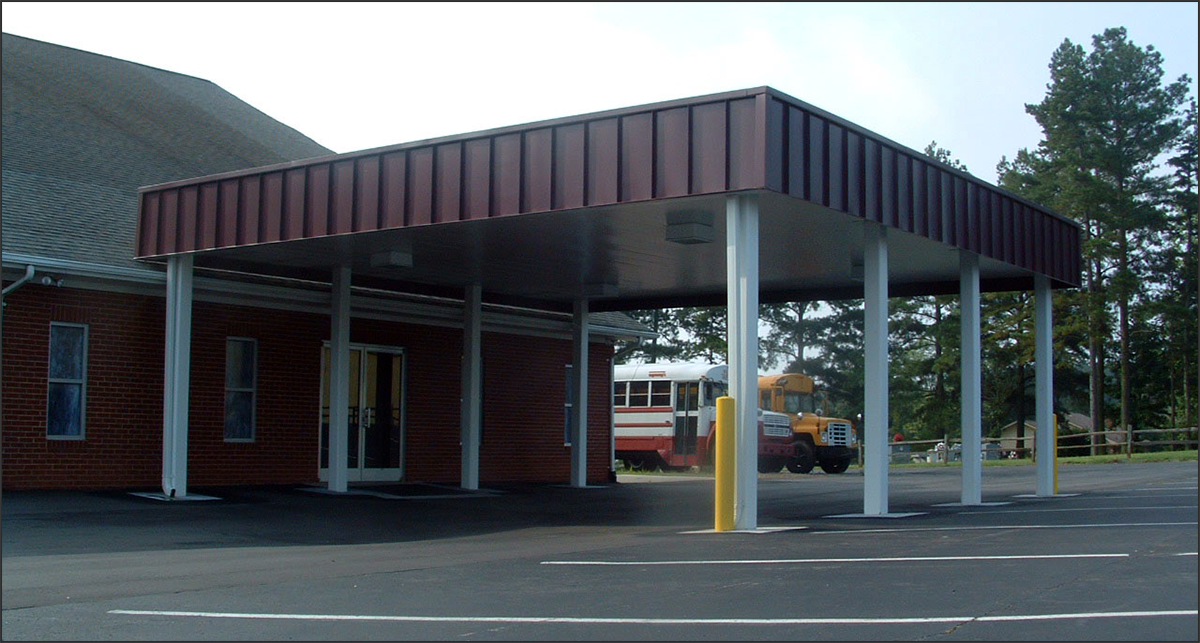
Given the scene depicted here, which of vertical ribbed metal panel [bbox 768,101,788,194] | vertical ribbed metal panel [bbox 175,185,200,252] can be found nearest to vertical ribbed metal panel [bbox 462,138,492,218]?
vertical ribbed metal panel [bbox 768,101,788,194]

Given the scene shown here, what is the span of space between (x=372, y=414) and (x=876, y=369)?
1154cm

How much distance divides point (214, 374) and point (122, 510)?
459 centimetres

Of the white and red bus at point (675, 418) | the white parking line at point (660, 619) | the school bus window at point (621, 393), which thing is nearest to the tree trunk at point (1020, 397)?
the white and red bus at point (675, 418)

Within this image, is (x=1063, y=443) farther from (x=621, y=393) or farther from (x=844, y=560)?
(x=844, y=560)

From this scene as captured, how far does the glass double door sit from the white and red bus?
37.4 ft

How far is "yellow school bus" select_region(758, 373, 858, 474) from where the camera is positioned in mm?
36125

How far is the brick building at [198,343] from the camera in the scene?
18406 millimetres

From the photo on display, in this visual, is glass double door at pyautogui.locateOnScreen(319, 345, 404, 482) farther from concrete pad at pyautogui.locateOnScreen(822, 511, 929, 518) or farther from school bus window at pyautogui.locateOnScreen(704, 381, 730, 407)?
school bus window at pyautogui.locateOnScreen(704, 381, 730, 407)

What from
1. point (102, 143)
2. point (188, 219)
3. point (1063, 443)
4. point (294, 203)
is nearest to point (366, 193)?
point (294, 203)

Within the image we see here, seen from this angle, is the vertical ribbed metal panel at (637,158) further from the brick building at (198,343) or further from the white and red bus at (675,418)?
the white and red bus at (675,418)

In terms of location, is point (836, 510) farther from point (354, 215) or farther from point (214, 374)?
point (214, 374)

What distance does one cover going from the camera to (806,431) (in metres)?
36.3

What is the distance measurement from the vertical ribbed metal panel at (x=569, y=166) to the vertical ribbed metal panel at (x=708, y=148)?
4.81 feet

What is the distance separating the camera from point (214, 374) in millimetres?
20672
